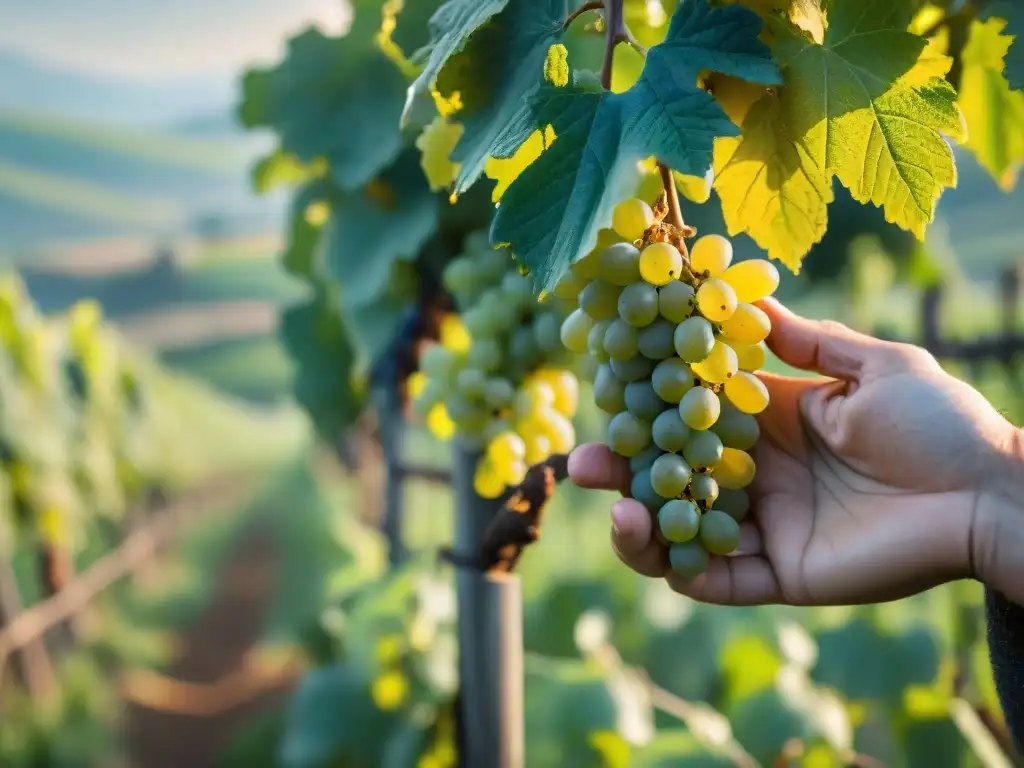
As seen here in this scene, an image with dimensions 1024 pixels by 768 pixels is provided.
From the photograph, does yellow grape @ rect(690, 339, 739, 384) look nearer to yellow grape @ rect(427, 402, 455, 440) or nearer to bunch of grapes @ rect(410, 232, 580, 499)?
bunch of grapes @ rect(410, 232, 580, 499)

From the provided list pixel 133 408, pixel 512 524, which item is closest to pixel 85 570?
pixel 133 408

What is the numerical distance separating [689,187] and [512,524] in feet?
0.99

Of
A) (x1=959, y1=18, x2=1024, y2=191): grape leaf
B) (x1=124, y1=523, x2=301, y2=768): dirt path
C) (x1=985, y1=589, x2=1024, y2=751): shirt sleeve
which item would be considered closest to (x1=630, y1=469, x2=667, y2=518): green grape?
(x1=985, y1=589, x2=1024, y2=751): shirt sleeve

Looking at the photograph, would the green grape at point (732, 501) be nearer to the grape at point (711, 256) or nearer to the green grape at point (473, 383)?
the grape at point (711, 256)

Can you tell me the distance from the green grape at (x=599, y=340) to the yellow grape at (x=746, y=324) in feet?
0.19

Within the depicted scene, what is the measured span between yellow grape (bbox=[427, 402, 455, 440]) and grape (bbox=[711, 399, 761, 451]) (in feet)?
1.03

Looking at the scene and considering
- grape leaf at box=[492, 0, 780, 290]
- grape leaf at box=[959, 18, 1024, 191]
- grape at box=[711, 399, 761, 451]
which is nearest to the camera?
grape leaf at box=[492, 0, 780, 290]

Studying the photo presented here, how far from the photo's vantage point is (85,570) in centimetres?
276

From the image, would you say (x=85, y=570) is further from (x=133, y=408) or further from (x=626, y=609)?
(x=626, y=609)

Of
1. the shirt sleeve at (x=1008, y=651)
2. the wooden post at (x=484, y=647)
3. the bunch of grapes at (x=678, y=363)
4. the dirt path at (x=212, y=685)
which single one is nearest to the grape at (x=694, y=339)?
the bunch of grapes at (x=678, y=363)

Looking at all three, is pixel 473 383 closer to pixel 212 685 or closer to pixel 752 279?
pixel 752 279

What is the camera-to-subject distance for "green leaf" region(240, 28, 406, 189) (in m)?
0.78

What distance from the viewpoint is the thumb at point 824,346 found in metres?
0.47

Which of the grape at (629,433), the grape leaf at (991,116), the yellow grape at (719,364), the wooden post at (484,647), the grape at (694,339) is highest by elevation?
the grape leaf at (991,116)
